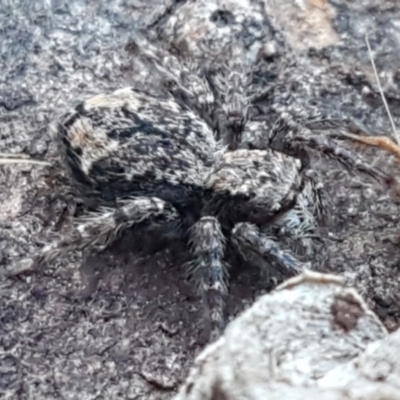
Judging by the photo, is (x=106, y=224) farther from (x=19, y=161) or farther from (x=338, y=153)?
(x=338, y=153)

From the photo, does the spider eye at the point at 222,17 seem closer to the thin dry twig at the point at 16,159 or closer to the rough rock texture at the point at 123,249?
the rough rock texture at the point at 123,249

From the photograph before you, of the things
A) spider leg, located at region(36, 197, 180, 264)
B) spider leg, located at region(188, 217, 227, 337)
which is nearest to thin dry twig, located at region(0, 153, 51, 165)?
spider leg, located at region(36, 197, 180, 264)

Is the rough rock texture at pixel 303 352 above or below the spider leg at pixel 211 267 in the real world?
above

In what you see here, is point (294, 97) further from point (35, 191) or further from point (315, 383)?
point (315, 383)

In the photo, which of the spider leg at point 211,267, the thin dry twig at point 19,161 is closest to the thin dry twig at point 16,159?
the thin dry twig at point 19,161

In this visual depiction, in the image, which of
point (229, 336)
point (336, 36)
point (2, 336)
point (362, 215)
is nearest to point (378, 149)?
point (362, 215)

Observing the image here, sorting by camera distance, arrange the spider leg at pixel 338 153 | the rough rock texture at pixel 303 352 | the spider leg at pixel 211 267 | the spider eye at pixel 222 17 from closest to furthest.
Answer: the rough rock texture at pixel 303 352
the spider leg at pixel 211 267
the spider leg at pixel 338 153
the spider eye at pixel 222 17

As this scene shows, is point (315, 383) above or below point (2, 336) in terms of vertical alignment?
above

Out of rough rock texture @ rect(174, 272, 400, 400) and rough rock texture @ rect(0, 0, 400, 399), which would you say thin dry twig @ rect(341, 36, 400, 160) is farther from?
rough rock texture @ rect(174, 272, 400, 400)
